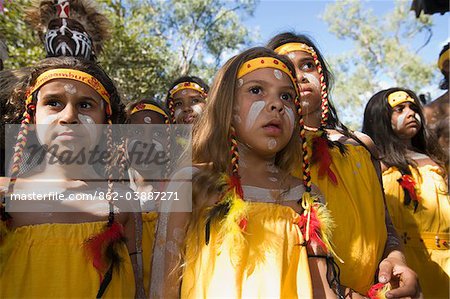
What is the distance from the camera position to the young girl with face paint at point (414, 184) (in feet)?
12.2

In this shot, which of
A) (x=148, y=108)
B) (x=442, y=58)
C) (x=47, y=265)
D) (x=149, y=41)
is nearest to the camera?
(x=47, y=265)

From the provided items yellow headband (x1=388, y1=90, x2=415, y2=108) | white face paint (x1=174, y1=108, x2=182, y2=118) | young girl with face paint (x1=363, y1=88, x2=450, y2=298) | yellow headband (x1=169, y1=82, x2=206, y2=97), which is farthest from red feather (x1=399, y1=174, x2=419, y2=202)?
white face paint (x1=174, y1=108, x2=182, y2=118)

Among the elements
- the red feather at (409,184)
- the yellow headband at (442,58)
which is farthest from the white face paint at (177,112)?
the yellow headband at (442,58)

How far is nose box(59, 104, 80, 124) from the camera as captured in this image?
2242mm

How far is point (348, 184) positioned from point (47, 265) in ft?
5.02

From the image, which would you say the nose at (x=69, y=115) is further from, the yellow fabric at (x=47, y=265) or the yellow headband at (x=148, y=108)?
the yellow headband at (x=148, y=108)

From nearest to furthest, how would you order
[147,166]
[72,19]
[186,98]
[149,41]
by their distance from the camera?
1. [72,19]
2. [147,166]
3. [186,98]
4. [149,41]

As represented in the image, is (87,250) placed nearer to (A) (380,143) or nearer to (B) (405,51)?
(A) (380,143)

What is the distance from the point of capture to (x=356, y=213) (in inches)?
91.0

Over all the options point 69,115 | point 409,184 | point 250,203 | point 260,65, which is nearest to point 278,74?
point 260,65

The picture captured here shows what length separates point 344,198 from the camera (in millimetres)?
2346

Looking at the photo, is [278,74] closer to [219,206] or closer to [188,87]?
[219,206]

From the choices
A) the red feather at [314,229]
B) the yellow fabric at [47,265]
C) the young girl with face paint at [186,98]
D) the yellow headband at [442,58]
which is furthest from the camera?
the yellow headband at [442,58]

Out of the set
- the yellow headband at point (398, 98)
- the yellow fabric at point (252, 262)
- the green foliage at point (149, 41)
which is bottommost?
the yellow fabric at point (252, 262)
